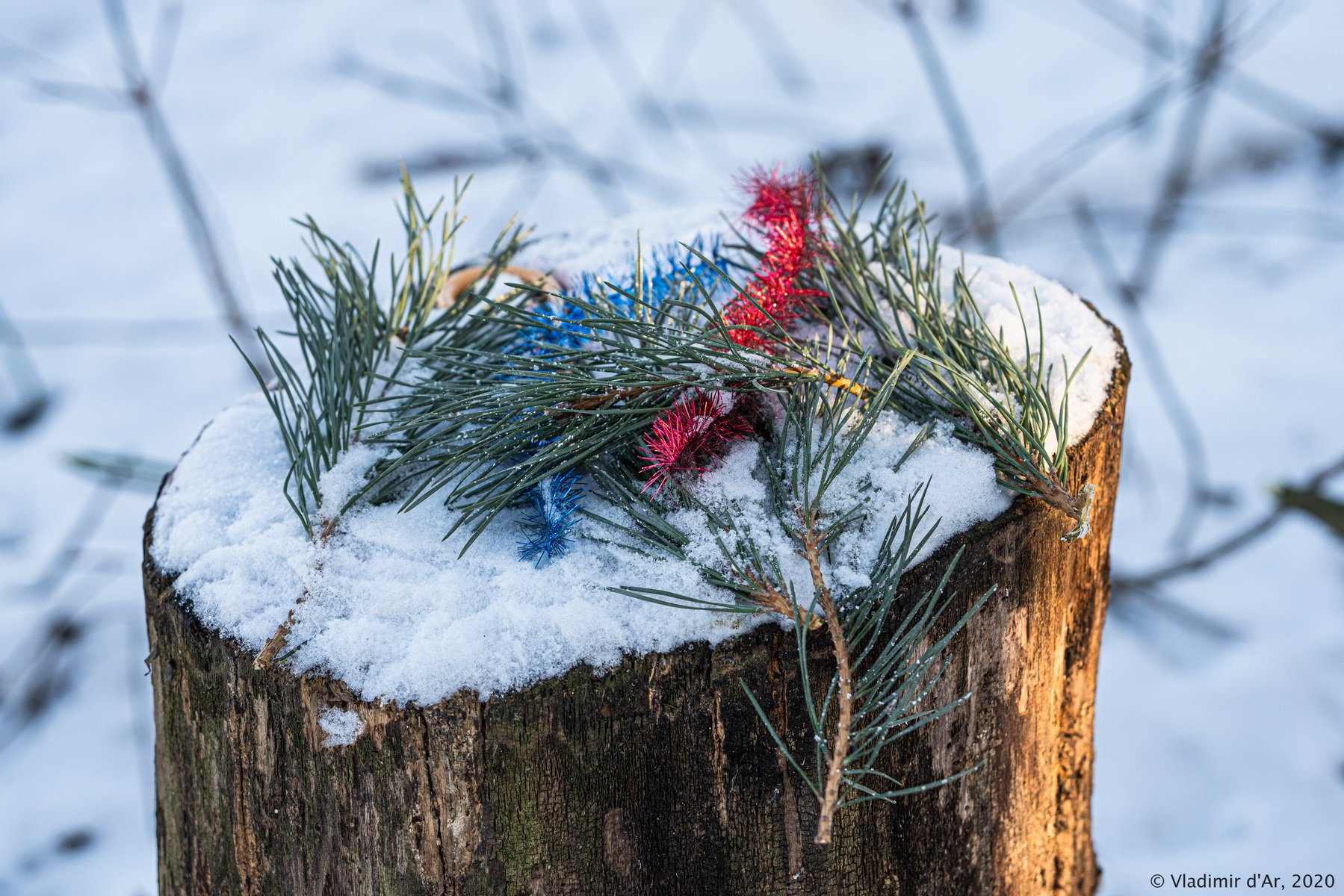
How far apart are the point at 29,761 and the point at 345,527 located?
1508 millimetres

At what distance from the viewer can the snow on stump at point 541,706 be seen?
0.73 metres

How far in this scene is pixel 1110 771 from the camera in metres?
1.86

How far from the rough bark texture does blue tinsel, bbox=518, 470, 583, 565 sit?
0.34 feet

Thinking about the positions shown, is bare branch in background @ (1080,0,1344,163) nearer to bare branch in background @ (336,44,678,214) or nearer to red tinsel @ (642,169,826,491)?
bare branch in background @ (336,44,678,214)

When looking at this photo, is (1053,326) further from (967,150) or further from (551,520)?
(967,150)

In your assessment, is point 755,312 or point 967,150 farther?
point 967,150

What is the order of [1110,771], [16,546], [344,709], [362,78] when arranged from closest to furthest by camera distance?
[344,709] < [1110,771] < [16,546] < [362,78]

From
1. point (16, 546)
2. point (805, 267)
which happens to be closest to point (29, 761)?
point (16, 546)

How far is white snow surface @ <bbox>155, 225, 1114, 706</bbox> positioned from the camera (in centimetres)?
73

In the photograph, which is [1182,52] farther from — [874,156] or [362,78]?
[362,78]

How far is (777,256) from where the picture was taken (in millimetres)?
877

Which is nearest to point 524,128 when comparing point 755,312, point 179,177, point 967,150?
point 179,177

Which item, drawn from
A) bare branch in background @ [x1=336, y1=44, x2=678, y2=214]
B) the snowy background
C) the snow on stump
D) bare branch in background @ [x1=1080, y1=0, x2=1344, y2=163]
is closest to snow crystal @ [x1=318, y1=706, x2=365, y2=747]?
the snow on stump

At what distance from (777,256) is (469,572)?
1.15 ft
